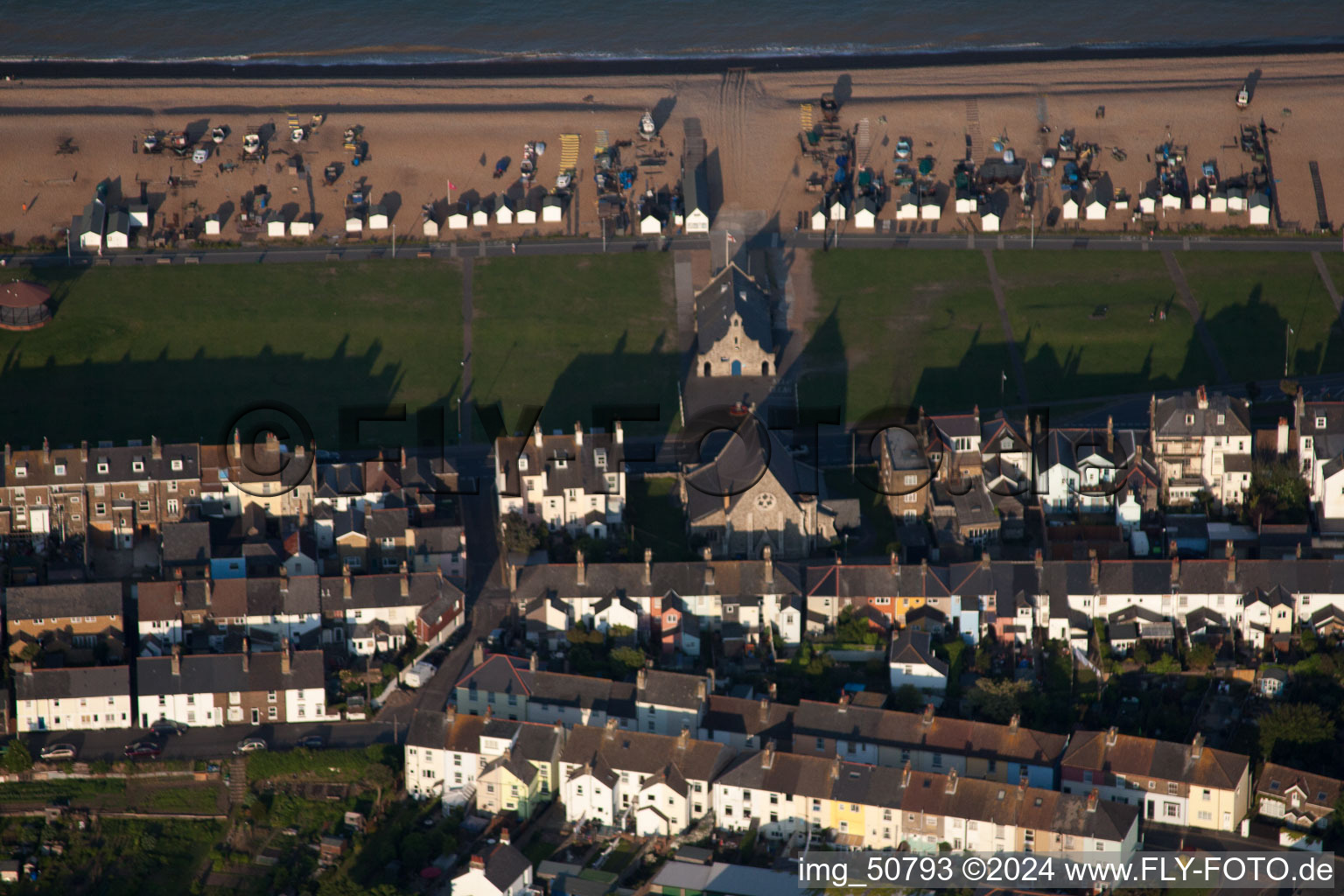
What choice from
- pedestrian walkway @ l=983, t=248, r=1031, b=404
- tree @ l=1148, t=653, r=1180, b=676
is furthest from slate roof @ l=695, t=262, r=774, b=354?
tree @ l=1148, t=653, r=1180, b=676

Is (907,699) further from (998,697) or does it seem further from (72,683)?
(72,683)

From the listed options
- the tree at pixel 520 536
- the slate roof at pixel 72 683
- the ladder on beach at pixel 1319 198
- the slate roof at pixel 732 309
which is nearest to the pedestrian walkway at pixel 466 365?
the tree at pixel 520 536

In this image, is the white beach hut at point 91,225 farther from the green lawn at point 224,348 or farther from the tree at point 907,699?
the tree at point 907,699

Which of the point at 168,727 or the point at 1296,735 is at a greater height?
the point at 168,727

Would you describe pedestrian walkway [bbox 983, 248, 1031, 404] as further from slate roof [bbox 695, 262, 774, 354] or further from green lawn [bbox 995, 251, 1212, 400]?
slate roof [bbox 695, 262, 774, 354]

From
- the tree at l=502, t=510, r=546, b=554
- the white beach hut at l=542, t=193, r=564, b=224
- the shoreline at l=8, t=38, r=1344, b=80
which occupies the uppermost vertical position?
the shoreline at l=8, t=38, r=1344, b=80

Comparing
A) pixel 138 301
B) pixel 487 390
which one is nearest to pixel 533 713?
pixel 487 390

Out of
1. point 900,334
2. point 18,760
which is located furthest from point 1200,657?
point 18,760
